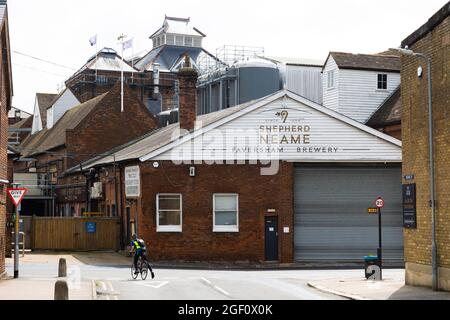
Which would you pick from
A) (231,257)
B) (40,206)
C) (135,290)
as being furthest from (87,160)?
(135,290)

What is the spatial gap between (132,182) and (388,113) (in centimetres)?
1785

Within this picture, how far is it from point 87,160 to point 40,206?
30.4 feet

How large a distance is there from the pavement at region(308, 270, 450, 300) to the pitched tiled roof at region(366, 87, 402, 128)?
20220mm

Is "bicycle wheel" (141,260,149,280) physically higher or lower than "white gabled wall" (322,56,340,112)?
lower

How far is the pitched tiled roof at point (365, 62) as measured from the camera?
51500 mm

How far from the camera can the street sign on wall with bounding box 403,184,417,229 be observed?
992 inches

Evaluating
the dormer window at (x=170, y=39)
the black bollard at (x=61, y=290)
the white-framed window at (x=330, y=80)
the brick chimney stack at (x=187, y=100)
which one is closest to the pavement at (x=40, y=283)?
the black bollard at (x=61, y=290)

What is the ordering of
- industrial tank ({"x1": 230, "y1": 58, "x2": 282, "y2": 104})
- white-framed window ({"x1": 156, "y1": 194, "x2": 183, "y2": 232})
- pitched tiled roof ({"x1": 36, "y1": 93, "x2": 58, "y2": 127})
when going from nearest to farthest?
white-framed window ({"x1": 156, "y1": 194, "x2": 183, "y2": 232}), industrial tank ({"x1": 230, "y1": 58, "x2": 282, "y2": 104}), pitched tiled roof ({"x1": 36, "y1": 93, "x2": 58, "y2": 127})

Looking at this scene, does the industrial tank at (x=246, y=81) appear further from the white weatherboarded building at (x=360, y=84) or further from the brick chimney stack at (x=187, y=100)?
the brick chimney stack at (x=187, y=100)

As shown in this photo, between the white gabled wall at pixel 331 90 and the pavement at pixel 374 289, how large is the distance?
23.8 meters

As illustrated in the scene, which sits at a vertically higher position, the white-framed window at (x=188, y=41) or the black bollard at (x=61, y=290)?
the white-framed window at (x=188, y=41)

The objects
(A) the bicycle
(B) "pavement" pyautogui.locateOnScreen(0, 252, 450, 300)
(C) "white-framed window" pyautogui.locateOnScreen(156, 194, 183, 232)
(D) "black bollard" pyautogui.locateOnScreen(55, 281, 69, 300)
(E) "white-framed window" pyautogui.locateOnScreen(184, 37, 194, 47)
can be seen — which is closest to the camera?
(D) "black bollard" pyautogui.locateOnScreen(55, 281, 69, 300)

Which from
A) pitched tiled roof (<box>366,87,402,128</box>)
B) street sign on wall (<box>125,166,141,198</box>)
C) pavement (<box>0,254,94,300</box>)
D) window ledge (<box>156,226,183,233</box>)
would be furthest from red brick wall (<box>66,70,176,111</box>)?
pavement (<box>0,254,94,300</box>)

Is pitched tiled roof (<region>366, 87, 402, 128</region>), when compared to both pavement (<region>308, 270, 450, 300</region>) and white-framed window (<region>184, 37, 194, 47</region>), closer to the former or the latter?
pavement (<region>308, 270, 450, 300</region>)
